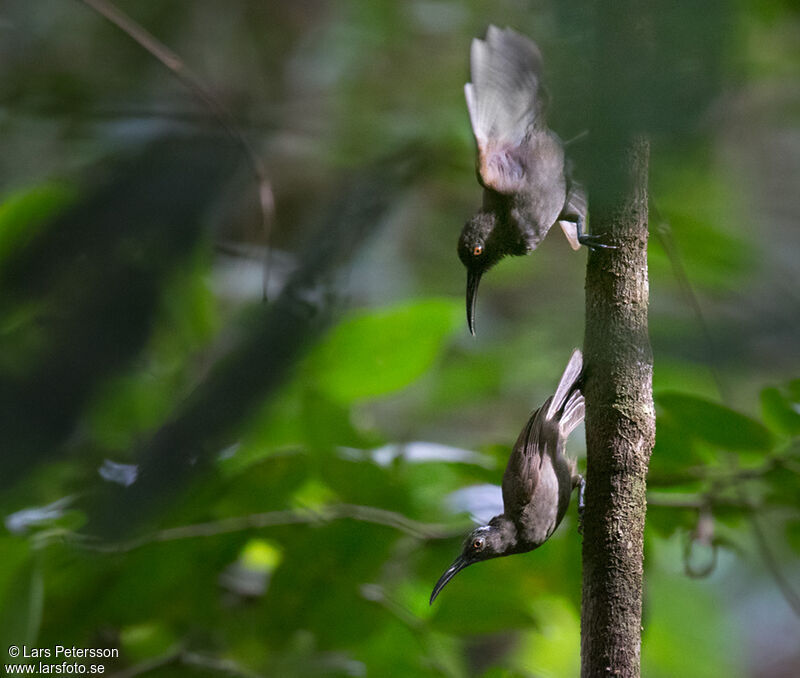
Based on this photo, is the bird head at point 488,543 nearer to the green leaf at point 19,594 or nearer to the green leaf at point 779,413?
the green leaf at point 779,413

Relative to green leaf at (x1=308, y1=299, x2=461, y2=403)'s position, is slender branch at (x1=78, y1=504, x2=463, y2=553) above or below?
below

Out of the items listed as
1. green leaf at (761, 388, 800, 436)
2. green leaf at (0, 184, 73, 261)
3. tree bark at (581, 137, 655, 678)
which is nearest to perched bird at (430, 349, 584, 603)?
tree bark at (581, 137, 655, 678)

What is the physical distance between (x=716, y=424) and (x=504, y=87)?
0.71 m

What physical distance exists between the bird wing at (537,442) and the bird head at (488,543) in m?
0.04

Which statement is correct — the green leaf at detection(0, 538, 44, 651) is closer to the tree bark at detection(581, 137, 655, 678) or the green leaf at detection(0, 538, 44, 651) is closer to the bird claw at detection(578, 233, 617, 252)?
the tree bark at detection(581, 137, 655, 678)

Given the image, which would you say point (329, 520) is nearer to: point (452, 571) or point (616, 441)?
point (452, 571)

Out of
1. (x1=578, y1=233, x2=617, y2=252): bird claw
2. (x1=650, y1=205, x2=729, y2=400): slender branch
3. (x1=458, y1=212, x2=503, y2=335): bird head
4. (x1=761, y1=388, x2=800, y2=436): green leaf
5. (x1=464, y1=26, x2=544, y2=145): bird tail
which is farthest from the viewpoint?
(x1=761, y1=388, x2=800, y2=436): green leaf

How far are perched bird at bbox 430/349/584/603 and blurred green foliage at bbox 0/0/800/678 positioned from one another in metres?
0.16

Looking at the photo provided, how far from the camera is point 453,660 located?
1.59 metres

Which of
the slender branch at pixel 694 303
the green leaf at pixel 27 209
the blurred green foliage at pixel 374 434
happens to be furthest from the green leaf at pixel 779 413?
the green leaf at pixel 27 209

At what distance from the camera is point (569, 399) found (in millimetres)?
843

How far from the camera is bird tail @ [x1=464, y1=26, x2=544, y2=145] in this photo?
1.87 feet

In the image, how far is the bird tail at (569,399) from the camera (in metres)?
0.80

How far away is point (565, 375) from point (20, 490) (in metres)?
0.54
